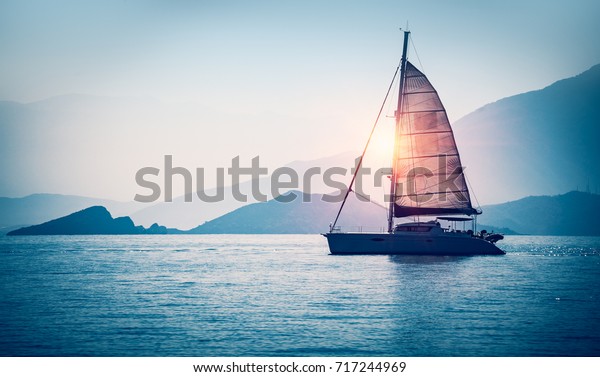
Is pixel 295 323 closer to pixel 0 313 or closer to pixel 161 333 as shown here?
pixel 161 333

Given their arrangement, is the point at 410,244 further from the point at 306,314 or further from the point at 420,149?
the point at 306,314

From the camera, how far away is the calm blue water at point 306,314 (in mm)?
23203

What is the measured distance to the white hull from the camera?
6184 centimetres

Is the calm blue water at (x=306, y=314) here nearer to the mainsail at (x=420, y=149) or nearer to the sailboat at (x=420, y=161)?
the sailboat at (x=420, y=161)

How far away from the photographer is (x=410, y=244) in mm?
61844

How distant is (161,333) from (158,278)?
25024 mm

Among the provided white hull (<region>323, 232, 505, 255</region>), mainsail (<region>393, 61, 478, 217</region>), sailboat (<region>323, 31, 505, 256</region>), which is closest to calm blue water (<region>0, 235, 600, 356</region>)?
white hull (<region>323, 232, 505, 255</region>)

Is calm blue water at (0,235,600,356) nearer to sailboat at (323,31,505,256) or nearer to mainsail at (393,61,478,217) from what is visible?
sailboat at (323,31,505,256)

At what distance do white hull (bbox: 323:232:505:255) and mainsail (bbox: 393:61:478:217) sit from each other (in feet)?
12.4

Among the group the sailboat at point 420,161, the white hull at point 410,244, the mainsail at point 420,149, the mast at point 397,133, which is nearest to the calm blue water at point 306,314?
the white hull at point 410,244

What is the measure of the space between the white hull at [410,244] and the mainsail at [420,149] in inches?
148

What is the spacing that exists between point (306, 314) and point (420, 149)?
37363 millimetres

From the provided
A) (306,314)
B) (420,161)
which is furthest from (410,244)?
(306,314)
